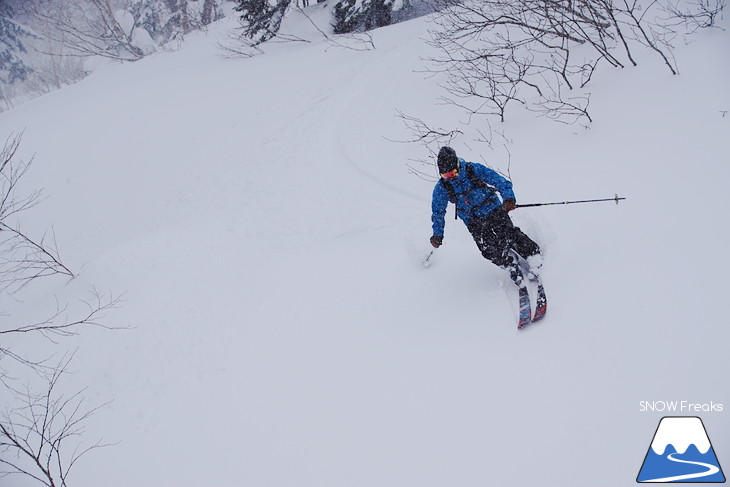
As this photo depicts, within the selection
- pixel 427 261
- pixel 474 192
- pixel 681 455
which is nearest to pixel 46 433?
pixel 427 261

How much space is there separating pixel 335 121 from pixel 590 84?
6.52 m

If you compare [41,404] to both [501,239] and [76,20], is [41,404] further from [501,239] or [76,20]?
[76,20]

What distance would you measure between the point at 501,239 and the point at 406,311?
5.55 feet

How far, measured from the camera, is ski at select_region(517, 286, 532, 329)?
188 inches

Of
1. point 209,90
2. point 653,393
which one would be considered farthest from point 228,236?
point 209,90

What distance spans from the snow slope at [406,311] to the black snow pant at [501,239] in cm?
46

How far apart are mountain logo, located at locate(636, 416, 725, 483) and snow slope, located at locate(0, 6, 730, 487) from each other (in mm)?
89

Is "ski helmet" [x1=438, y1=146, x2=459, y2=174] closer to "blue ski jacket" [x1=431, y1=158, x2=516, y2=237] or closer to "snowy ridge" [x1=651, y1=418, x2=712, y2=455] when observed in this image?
"blue ski jacket" [x1=431, y1=158, x2=516, y2=237]

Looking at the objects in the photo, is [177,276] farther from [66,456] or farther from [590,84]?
[590,84]

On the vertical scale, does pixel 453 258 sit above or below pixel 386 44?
below

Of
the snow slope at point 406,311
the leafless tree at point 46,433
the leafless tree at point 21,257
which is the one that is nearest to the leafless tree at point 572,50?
the snow slope at point 406,311

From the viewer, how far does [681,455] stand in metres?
3.33

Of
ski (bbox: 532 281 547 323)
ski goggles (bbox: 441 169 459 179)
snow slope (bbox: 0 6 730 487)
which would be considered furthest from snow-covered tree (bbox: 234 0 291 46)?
ski (bbox: 532 281 547 323)

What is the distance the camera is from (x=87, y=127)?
15242 millimetres
